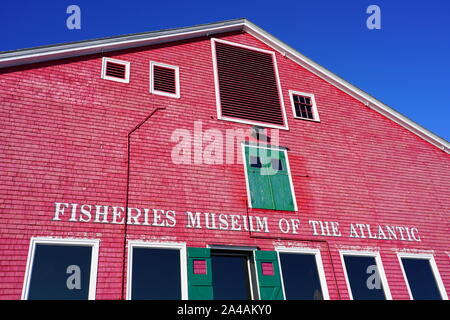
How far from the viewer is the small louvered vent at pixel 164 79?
39.0 feet

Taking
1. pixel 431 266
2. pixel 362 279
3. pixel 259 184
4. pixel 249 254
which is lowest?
pixel 362 279

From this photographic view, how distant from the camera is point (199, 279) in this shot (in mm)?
9031

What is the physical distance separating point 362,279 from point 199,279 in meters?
4.91

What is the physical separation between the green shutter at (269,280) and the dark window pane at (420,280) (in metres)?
4.47

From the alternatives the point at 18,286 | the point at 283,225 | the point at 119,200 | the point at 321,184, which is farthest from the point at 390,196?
the point at 18,286

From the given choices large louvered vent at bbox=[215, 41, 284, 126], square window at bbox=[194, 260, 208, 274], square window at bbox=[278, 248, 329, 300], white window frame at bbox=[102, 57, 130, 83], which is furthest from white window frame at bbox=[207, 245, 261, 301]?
white window frame at bbox=[102, 57, 130, 83]

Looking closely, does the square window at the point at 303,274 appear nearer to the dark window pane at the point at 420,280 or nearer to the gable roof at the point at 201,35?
the dark window pane at the point at 420,280

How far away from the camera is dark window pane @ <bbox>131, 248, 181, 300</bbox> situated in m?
8.69

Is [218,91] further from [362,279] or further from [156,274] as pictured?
[362,279]

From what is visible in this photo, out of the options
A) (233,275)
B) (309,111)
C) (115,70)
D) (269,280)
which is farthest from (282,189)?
(115,70)

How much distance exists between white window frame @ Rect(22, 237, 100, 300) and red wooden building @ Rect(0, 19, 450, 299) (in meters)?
0.03

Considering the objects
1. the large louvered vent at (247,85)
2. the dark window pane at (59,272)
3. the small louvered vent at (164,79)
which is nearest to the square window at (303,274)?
the large louvered vent at (247,85)

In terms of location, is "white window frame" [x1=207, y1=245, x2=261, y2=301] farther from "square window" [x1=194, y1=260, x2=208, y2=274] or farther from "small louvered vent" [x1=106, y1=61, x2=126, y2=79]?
"small louvered vent" [x1=106, y1=61, x2=126, y2=79]

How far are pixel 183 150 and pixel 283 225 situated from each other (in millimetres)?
3499
